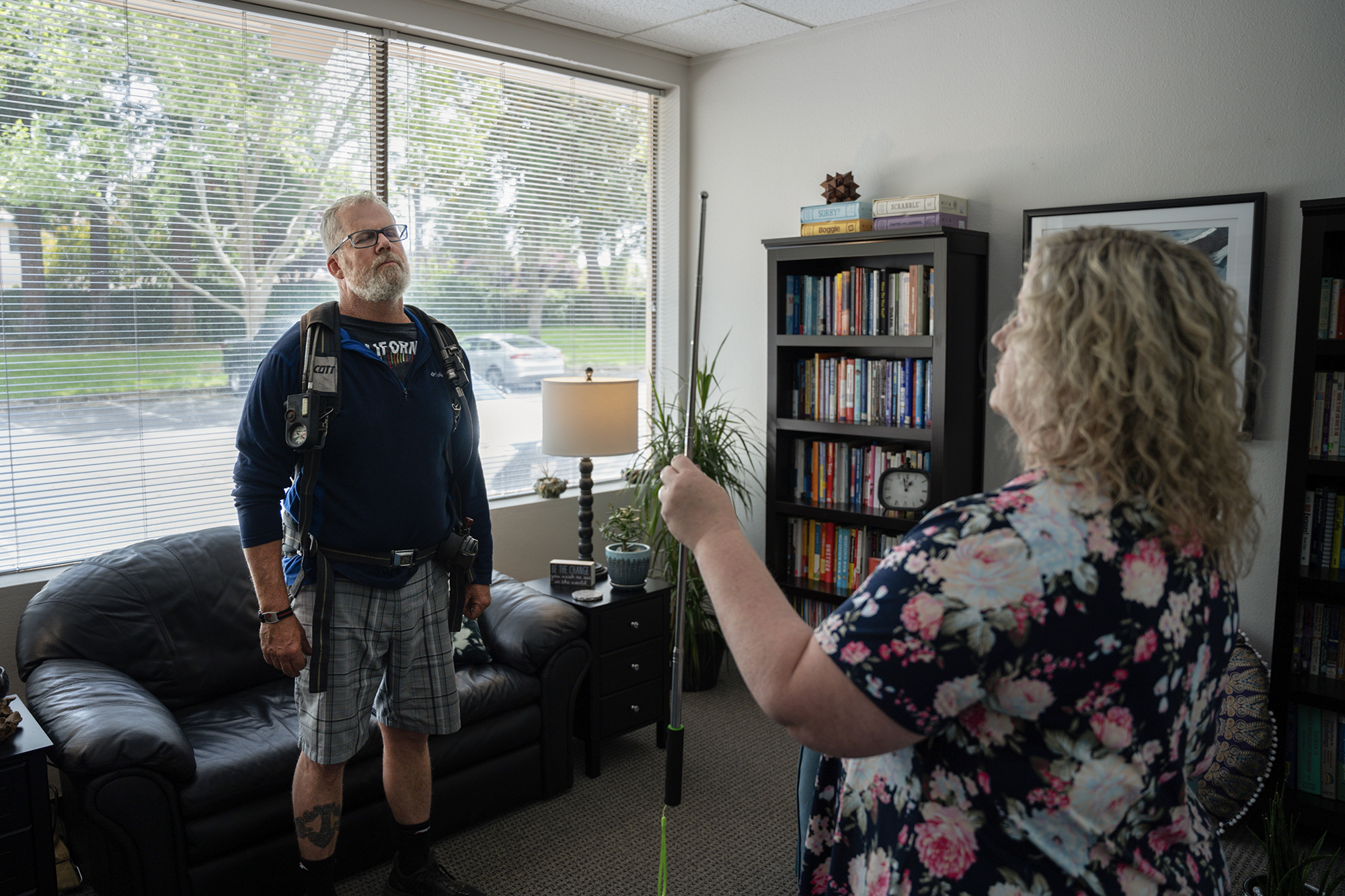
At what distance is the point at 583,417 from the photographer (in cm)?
324

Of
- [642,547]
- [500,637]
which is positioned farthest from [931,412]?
[500,637]

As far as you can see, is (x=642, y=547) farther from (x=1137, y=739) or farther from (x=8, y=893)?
(x=1137, y=739)

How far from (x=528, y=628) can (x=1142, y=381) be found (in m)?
2.29

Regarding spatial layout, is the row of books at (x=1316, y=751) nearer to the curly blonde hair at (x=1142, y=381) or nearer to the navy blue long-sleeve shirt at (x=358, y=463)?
the curly blonde hair at (x=1142, y=381)

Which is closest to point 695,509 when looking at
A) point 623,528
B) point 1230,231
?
point 623,528

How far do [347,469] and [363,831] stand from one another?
1013 mm

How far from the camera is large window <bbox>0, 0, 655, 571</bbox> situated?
2693 mm

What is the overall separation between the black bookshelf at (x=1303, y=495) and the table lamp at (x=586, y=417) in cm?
198

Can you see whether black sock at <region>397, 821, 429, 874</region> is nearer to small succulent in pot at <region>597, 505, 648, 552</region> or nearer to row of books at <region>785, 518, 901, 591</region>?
small succulent in pot at <region>597, 505, 648, 552</region>

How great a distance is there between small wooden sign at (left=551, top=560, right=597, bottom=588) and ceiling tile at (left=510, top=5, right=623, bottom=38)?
2110 mm

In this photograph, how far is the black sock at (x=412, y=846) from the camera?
230 centimetres

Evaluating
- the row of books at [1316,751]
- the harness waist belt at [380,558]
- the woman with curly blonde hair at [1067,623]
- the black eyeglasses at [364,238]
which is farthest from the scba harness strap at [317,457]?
the row of books at [1316,751]

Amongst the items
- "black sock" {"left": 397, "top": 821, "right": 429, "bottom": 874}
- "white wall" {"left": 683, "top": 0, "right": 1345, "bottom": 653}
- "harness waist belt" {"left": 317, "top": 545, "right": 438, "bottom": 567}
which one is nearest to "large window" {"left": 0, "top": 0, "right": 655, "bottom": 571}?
"white wall" {"left": 683, "top": 0, "right": 1345, "bottom": 653}

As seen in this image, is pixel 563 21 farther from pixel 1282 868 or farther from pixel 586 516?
pixel 1282 868
